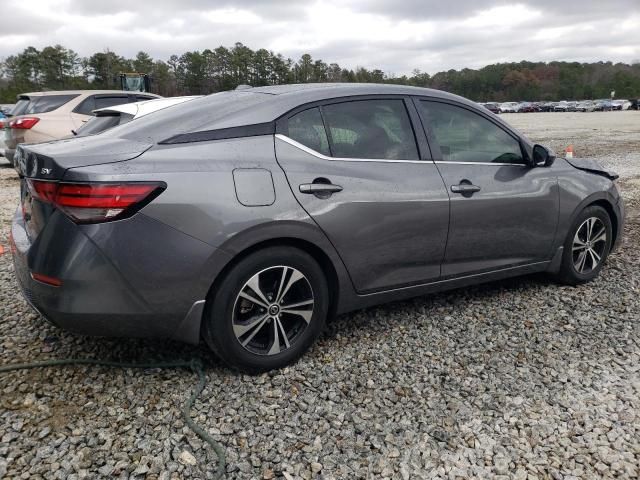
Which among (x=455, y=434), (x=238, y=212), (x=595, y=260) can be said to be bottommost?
(x=455, y=434)

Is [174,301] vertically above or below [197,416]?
above

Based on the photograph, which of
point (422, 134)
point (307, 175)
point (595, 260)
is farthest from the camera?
point (595, 260)

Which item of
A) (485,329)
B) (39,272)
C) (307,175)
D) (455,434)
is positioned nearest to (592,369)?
(485,329)

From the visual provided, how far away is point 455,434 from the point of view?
8.61ft

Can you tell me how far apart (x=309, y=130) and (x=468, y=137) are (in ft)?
4.36

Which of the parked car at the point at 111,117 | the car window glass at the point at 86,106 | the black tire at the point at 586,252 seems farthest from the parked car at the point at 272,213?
the car window glass at the point at 86,106

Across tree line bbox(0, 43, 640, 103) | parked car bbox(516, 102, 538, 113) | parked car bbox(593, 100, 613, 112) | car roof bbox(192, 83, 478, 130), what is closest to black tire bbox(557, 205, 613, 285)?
car roof bbox(192, 83, 478, 130)

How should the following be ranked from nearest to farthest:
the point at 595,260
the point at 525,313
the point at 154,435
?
the point at 154,435 → the point at 525,313 → the point at 595,260

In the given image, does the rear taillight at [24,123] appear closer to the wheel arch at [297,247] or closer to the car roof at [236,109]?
the car roof at [236,109]

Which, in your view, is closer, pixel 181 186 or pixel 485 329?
pixel 181 186

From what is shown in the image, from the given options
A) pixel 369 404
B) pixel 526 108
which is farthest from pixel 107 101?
pixel 526 108

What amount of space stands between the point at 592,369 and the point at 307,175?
2.02 metres

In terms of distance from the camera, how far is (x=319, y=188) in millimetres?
3109

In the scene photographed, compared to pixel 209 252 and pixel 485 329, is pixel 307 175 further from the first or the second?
pixel 485 329
